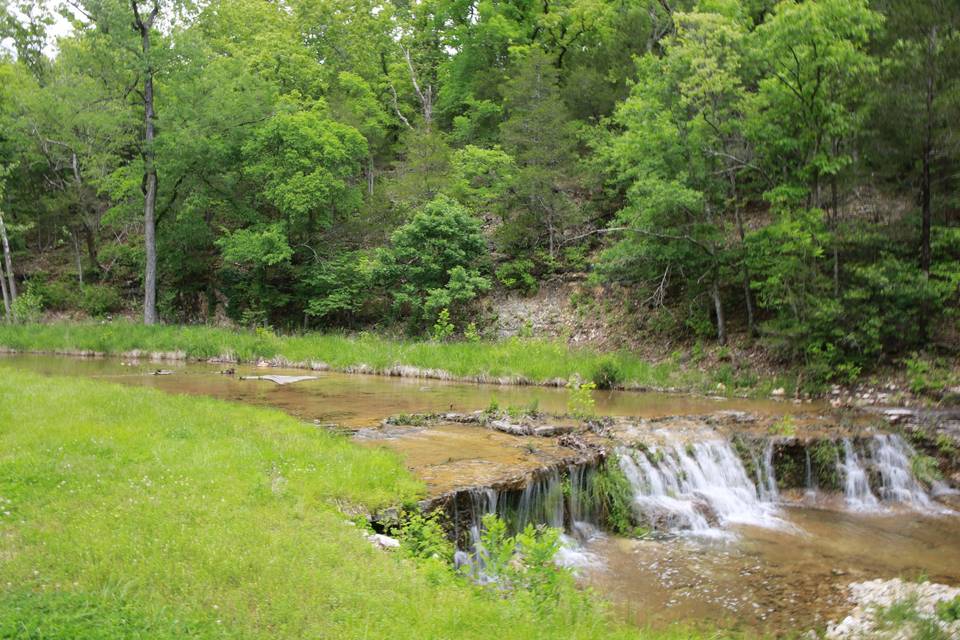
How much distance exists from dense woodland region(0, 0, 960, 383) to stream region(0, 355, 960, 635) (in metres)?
5.32

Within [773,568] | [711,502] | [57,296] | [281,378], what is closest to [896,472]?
[711,502]

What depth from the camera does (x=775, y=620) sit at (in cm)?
699

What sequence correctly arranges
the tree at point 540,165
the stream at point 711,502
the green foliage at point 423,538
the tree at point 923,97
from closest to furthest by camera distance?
1. the green foliage at point 423,538
2. the stream at point 711,502
3. the tree at point 923,97
4. the tree at point 540,165

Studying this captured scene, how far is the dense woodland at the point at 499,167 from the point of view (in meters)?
17.0

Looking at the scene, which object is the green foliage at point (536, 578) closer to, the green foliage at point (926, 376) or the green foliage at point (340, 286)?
the green foliage at point (926, 376)

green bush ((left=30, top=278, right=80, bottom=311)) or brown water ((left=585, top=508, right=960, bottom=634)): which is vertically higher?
green bush ((left=30, top=278, right=80, bottom=311))

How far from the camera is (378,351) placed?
23328 mm

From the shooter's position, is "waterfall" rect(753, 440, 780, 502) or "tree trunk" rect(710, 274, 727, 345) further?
"tree trunk" rect(710, 274, 727, 345)

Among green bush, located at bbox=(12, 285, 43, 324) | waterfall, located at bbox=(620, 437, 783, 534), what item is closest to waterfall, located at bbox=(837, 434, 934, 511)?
waterfall, located at bbox=(620, 437, 783, 534)

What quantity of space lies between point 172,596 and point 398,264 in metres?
23.2

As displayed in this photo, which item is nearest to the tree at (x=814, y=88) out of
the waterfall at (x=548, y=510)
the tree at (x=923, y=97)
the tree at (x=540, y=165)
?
the tree at (x=923, y=97)

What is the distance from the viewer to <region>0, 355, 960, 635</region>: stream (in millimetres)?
7773

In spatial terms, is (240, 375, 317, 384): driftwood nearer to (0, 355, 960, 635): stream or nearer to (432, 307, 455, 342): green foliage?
(0, 355, 960, 635): stream

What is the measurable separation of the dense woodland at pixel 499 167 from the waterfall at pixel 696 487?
679 centimetres
